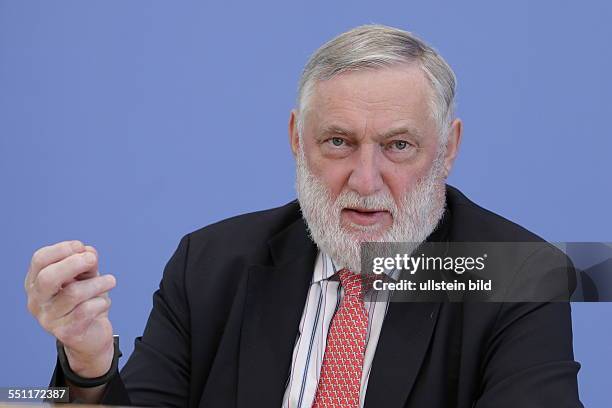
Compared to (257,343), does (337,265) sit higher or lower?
higher

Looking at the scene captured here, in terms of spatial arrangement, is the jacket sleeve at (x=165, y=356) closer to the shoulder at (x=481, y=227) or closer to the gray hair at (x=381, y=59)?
the gray hair at (x=381, y=59)

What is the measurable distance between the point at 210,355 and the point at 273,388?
195 millimetres

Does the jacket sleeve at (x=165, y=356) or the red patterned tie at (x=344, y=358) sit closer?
the red patterned tie at (x=344, y=358)

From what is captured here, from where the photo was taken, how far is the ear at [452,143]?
2.05m

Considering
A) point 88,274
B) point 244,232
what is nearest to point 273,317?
point 244,232

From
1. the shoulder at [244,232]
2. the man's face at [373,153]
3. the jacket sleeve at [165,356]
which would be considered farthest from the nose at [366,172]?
the jacket sleeve at [165,356]

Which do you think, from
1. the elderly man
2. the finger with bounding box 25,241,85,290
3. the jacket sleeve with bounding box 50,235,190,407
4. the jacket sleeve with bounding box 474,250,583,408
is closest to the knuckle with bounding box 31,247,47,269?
the finger with bounding box 25,241,85,290

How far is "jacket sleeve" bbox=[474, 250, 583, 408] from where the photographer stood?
168 cm

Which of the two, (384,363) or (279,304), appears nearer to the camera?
(384,363)

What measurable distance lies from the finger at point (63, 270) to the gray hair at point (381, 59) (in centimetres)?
64

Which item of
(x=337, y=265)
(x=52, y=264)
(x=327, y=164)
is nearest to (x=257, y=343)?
(x=337, y=265)

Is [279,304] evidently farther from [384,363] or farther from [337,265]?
[384,363]

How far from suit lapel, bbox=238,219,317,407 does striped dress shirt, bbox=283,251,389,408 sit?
2 centimetres

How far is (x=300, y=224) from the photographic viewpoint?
7.03ft
